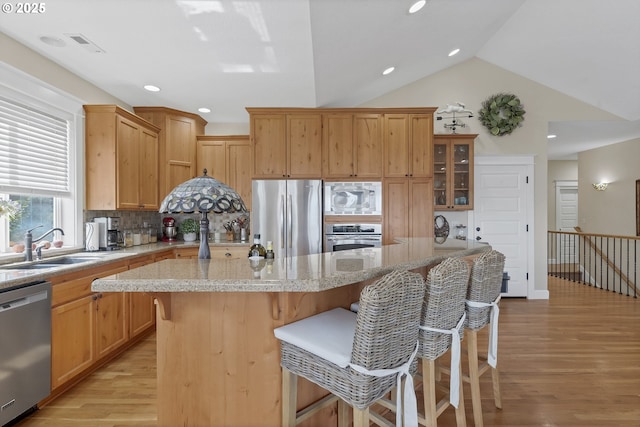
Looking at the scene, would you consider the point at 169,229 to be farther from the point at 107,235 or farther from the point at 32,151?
the point at 32,151

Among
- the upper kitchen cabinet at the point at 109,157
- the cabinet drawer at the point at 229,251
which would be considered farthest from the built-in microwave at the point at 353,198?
the upper kitchen cabinet at the point at 109,157

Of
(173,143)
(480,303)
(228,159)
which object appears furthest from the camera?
(228,159)

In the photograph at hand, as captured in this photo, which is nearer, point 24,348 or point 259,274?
point 259,274

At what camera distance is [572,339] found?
3.39 m

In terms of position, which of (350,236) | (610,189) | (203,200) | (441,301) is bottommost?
(441,301)

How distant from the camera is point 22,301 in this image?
6.57 ft

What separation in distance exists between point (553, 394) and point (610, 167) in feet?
20.8

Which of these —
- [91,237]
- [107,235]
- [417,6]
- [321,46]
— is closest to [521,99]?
[417,6]

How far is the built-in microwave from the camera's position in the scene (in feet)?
13.5

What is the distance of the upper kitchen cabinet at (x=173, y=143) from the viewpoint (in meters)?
4.36

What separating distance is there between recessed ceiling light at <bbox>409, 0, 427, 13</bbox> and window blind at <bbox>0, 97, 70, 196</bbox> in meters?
3.38

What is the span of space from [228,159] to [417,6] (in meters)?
3.11

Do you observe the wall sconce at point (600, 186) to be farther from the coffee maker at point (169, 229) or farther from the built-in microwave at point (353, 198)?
the coffee maker at point (169, 229)

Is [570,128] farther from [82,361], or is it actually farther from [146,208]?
[82,361]
